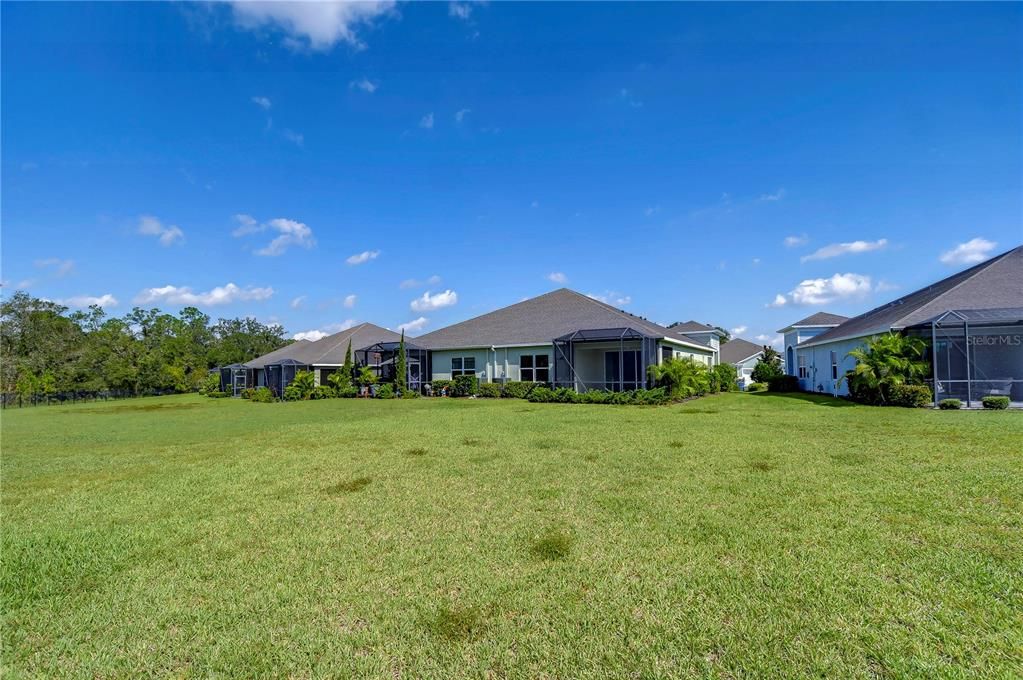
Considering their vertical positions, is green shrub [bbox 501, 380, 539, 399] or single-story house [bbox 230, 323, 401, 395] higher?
single-story house [bbox 230, 323, 401, 395]

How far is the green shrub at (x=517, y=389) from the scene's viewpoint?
23.4 meters

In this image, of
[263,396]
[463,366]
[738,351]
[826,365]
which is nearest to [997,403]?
[826,365]

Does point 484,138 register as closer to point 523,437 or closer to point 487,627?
point 523,437

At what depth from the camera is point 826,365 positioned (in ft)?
78.0

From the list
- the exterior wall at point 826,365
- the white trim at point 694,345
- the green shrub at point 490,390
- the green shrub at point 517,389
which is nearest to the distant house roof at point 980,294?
the exterior wall at point 826,365

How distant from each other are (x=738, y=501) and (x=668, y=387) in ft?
50.7

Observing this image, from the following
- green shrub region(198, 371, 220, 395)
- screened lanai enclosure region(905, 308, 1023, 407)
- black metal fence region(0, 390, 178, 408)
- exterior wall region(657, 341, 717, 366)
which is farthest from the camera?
green shrub region(198, 371, 220, 395)

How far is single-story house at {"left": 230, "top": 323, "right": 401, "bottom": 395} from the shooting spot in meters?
32.8

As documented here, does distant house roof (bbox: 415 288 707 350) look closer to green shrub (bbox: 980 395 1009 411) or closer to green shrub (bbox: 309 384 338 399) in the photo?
green shrub (bbox: 309 384 338 399)

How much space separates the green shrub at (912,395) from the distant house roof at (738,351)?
3405cm

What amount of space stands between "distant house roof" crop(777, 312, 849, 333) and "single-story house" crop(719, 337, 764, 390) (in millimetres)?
12197

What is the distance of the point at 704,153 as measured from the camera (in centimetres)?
1769

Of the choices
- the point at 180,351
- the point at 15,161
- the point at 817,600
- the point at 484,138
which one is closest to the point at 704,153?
the point at 484,138

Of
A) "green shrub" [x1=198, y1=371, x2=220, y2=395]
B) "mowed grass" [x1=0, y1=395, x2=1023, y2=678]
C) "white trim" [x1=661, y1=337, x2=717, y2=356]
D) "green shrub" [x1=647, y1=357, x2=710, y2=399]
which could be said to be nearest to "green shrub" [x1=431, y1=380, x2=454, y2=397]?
"green shrub" [x1=647, y1=357, x2=710, y2=399]
